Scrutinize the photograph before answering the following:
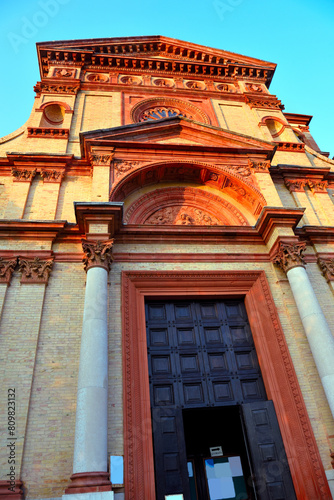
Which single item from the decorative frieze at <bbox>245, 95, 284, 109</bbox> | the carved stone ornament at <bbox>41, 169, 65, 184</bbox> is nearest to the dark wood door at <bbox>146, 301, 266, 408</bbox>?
the carved stone ornament at <bbox>41, 169, 65, 184</bbox>

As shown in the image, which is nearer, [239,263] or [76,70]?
[239,263]

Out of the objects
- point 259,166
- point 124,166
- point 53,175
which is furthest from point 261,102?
point 53,175

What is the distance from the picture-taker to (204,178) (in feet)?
45.5

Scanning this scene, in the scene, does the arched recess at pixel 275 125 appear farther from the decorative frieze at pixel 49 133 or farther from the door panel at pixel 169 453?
the door panel at pixel 169 453

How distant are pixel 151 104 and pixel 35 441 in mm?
15427

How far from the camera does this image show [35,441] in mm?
7848

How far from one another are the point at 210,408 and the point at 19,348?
5.02m

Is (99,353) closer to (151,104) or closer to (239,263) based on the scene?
(239,263)

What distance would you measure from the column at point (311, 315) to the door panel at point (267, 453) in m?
1.50

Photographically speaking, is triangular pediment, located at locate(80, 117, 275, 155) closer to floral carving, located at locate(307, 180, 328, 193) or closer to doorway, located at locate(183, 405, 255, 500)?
floral carving, located at locate(307, 180, 328, 193)

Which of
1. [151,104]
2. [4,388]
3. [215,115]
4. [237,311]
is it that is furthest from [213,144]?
[4,388]

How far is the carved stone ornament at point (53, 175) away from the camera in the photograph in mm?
12773

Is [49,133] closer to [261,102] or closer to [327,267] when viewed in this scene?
[261,102]

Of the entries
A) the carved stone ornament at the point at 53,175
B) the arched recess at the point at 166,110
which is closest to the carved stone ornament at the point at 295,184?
the arched recess at the point at 166,110
